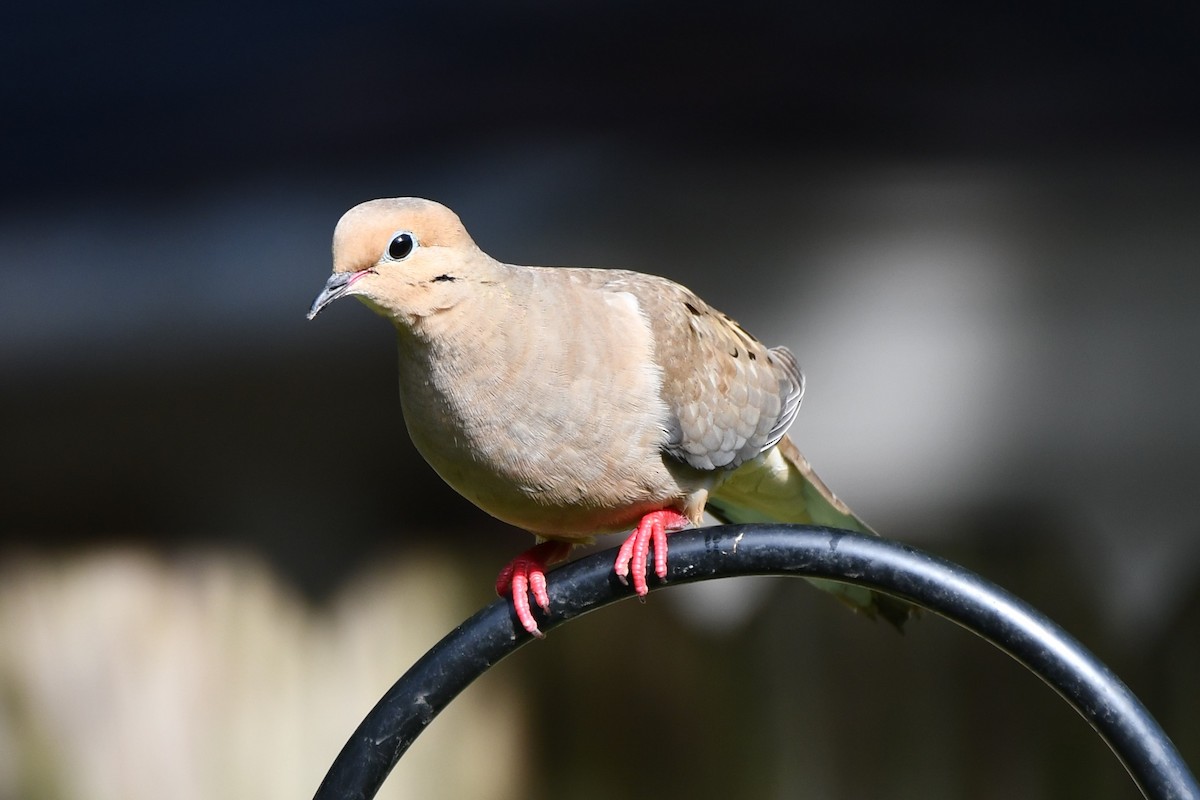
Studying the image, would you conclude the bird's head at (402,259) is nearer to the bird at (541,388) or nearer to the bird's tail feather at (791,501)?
the bird at (541,388)

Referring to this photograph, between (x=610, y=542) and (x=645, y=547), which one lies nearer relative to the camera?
(x=645, y=547)

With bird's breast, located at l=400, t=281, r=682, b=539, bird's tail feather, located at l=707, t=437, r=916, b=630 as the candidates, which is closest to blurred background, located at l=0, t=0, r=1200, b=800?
bird's tail feather, located at l=707, t=437, r=916, b=630

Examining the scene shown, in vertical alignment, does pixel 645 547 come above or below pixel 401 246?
below

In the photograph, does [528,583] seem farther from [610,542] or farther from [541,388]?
[610,542]

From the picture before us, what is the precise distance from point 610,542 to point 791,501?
1.01 metres

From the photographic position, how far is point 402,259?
1287 millimetres

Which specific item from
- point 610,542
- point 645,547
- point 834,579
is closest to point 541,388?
point 645,547

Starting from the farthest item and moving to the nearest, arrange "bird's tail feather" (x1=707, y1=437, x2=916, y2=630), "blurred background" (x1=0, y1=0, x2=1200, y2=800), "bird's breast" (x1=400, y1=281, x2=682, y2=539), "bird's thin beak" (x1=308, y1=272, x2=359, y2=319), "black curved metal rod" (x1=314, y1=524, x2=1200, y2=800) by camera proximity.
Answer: "blurred background" (x1=0, y1=0, x2=1200, y2=800)
"bird's tail feather" (x1=707, y1=437, x2=916, y2=630)
"bird's breast" (x1=400, y1=281, x2=682, y2=539)
"bird's thin beak" (x1=308, y1=272, x2=359, y2=319)
"black curved metal rod" (x1=314, y1=524, x2=1200, y2=800)

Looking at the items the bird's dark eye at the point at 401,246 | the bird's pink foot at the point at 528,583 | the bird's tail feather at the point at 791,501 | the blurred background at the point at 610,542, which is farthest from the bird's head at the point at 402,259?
the blurred background at the point at 610,542

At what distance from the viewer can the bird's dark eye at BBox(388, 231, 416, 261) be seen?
128 centimetres

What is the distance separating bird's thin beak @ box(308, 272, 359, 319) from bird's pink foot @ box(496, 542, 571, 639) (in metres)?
0.33

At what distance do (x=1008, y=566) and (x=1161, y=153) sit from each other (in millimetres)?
887

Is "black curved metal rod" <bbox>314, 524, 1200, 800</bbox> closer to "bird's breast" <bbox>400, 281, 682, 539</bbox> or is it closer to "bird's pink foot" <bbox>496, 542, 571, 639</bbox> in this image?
"bird's pink foot" <bbox>496, 542, 571, 639</bbox>

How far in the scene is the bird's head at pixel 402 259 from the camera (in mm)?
1251
